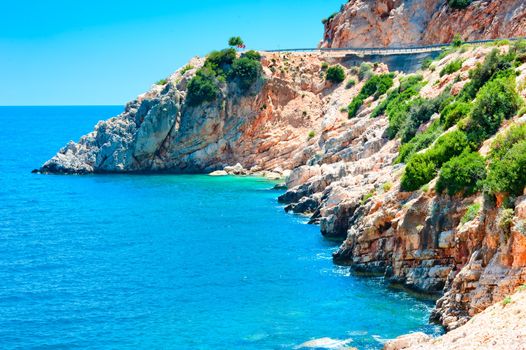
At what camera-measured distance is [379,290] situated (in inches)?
1593

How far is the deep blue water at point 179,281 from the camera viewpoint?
35.2 m

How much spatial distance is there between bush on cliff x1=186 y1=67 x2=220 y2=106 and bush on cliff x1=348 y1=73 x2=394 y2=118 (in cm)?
1877

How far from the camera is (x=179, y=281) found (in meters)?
44.3

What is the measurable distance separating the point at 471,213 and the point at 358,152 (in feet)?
101

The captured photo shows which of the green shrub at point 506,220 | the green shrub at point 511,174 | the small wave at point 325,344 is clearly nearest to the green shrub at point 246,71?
the green shrub at point 511,174

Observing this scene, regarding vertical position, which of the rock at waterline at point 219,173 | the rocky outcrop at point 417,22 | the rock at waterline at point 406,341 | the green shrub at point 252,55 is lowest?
the rock at waterline at point 406,341

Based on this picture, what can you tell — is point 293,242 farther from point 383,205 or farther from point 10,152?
point 10,152

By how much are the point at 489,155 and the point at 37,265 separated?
29.3 meters

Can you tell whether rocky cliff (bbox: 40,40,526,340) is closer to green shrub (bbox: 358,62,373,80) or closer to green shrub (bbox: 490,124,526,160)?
green shrub (bbox: 358,62,373,80)

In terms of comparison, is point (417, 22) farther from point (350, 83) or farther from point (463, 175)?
point (463, 175)

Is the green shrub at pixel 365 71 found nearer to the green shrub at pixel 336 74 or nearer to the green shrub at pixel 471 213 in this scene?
the green shrub at pixel 336 74

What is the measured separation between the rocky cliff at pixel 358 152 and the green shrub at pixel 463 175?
545 mm

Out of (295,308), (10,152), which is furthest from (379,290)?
(10,152)

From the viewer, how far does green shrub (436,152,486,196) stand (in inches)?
1505
